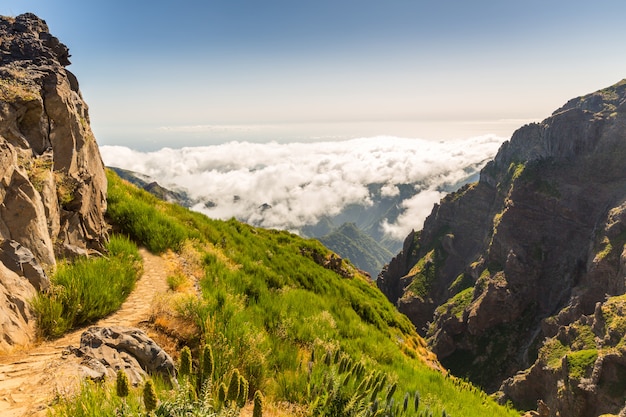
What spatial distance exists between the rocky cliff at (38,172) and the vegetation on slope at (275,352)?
2.70 m

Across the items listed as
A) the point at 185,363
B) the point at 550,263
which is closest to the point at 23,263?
the point at 185,363

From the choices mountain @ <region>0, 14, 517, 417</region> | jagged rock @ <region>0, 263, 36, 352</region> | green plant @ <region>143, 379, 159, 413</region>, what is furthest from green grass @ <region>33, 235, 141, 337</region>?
green plant @ <region>143, 379, 159, 413</region>

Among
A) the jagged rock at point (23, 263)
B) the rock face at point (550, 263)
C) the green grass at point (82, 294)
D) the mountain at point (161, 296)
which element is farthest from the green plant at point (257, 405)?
the rock face at point (550, 263)

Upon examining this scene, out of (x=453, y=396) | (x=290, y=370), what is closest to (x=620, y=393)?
(x=453, y=396)

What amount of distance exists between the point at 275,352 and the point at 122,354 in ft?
11.4

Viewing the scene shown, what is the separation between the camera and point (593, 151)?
181 meters

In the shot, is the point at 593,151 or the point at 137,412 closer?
the point at 137,412

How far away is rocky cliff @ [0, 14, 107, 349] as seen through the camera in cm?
708

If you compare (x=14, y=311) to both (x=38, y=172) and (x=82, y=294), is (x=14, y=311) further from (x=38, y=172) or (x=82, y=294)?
(x=38, y=172)

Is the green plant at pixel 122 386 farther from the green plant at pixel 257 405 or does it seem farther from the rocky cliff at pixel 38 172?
the rocky cliff at pixel 38 172

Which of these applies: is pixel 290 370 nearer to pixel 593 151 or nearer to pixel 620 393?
pixel 620 393

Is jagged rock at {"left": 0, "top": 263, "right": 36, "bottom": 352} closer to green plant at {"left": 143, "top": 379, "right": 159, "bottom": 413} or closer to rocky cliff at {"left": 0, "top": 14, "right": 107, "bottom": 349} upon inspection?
rocky cliff at {"left": 0, "top": 14, "right": 107, "bottom": 349}

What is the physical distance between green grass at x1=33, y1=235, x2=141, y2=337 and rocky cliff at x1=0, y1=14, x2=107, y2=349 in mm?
284

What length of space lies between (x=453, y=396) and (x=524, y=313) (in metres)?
199
